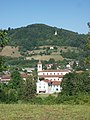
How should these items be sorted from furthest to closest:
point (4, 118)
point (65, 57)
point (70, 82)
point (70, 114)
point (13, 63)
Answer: point (65, 57)
point (13, 63)
point (70, 82)
point (70, 114)
point (4, 118)

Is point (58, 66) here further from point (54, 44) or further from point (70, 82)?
point (70, 82)

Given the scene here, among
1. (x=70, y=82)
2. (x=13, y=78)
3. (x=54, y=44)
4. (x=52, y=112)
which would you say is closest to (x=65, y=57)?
(x=54, y=44)

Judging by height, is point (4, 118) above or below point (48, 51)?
below

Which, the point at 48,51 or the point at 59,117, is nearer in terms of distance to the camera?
the point at 59,117

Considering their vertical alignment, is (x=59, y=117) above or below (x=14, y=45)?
below

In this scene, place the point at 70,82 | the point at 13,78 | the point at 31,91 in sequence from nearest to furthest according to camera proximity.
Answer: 1. the point at 31,91
2. the point at 70,82
3. the point at 13,78

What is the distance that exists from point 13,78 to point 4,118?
229 feet

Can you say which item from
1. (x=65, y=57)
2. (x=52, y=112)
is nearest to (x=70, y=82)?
(x=52, y=112)

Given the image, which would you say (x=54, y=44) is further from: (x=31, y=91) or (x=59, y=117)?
(x=59, y=117)

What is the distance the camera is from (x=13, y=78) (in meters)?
78.8

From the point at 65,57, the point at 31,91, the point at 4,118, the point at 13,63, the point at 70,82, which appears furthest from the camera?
the point at 65,57

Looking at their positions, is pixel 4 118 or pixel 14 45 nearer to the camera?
pixel 4 118

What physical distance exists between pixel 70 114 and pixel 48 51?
6063 inches

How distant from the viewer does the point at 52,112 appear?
10.5m
